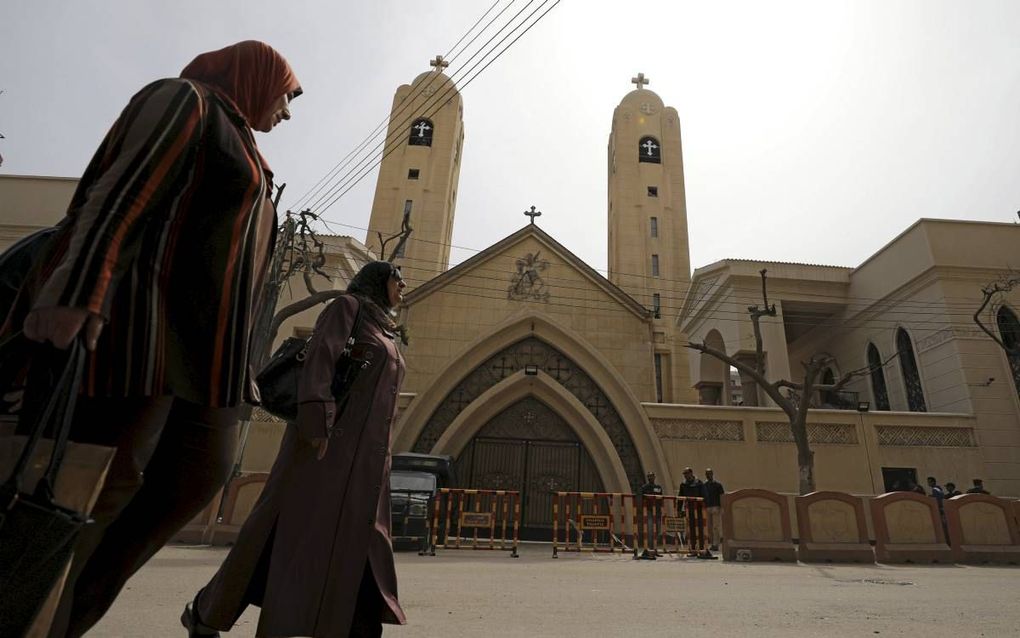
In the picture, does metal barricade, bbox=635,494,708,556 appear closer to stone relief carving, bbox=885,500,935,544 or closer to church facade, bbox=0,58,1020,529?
stone relief carving, bbox=885,500,935,544

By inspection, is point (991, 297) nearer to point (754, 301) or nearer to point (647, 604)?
point (754, 301)

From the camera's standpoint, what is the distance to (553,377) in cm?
1616

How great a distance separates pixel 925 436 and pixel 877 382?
5.93 meters

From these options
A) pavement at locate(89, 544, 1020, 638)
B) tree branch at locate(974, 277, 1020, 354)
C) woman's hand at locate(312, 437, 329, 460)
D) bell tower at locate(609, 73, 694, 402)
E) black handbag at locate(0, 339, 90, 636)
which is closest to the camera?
black handbag at locate(0, 339, 90, 636)

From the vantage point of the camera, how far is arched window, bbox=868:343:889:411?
66.1 ft

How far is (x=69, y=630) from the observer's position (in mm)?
1457

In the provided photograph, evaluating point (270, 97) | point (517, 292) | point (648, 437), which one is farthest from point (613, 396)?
point (270, 97)

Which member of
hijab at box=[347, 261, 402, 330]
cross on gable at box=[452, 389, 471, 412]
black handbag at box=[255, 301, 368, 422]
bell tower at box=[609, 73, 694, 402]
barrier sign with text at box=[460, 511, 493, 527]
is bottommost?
barrier sign with text at box=[460, 511, 493, 527]

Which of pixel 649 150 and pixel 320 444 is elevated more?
pixel 649 150

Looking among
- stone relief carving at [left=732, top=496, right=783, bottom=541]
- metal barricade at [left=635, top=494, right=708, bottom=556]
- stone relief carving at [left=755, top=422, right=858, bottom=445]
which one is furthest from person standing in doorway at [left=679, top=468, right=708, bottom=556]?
stone relief carving at [left=755, top=422, right=858, bottom=445]

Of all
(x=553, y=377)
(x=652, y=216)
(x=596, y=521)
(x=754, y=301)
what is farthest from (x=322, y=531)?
(x=652, y=216)

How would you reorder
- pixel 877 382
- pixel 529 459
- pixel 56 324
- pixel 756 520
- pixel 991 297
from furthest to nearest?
pixel 877 382, pixel 991 297, pixel 529 459, pixel 756 520, pixel 56 324

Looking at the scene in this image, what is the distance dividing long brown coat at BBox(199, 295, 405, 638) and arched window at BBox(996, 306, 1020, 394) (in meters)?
21.7

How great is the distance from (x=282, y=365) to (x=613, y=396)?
45.8 ft
